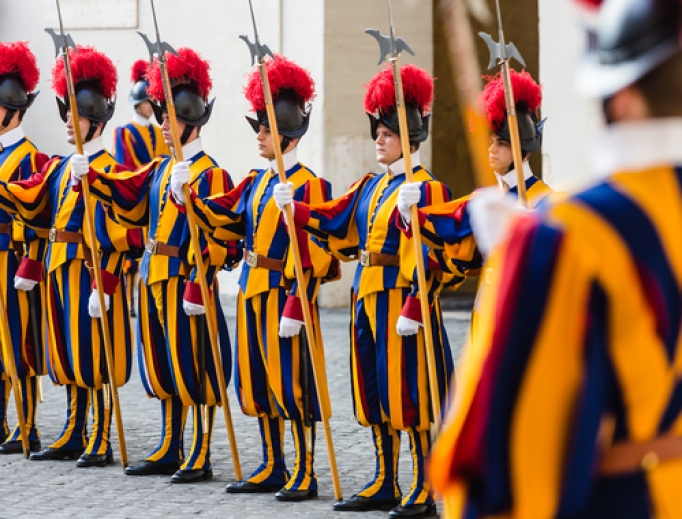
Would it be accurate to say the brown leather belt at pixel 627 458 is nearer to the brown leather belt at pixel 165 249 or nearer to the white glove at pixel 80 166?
the brown leather belt at pixel 165 249

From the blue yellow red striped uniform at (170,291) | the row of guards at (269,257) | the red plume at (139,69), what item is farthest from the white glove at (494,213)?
the red plume at (139,69)

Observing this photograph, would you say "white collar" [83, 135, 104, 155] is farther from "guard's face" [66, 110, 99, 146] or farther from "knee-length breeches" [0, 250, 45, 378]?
"knee-length breeches" [0, 250, 45, 378]

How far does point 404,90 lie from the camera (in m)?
5.46

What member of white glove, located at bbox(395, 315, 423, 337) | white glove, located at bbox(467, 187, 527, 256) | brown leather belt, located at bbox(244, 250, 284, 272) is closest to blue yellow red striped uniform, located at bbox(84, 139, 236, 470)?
brown leather belt, located at bbox(244, 250, 284, 272)

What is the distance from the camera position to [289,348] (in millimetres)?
5652

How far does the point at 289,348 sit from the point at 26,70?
8.09 feet

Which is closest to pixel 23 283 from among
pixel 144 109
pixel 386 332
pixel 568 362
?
pixel 386 332

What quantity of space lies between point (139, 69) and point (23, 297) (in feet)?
15.2

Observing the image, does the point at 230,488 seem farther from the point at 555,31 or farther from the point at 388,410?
the point at 555,31

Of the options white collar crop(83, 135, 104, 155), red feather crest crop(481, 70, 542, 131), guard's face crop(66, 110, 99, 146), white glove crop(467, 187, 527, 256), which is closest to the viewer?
white glove crop(467, 187, 527, 256)

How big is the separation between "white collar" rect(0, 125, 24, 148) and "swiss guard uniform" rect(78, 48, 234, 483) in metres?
0.90

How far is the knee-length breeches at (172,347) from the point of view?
19.6ft

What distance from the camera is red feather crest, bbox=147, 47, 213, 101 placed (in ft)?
20.3

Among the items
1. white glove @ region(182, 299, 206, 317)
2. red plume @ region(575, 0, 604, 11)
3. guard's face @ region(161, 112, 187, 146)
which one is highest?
guard's face @ region(161, 112, 187, 146)
